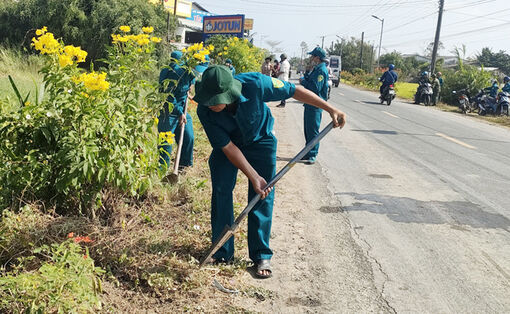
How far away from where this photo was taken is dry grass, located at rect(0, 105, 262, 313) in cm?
302

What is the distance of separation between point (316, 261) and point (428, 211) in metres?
1.97

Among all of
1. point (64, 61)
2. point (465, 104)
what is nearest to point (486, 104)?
point (465, 104)

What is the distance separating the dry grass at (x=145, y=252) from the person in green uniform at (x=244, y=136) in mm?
295

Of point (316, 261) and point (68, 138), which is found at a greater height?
point (68, 138)

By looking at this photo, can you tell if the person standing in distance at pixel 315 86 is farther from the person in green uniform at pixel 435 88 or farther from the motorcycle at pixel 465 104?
the person in green uniform at pixel 435 88

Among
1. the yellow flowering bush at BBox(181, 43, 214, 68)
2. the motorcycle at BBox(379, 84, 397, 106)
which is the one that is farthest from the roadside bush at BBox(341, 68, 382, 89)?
the yellow flowering bush at BBox(181, 43, 214, 68)

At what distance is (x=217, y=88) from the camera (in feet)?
9.70

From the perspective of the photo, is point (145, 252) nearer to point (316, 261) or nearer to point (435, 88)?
point (316, 261)

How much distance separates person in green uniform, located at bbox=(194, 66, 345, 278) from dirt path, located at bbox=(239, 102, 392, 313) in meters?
0.29

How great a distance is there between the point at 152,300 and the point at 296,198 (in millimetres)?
2834

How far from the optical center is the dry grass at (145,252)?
9.90 ft

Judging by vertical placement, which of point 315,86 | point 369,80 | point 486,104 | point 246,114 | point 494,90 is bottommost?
point 246,114

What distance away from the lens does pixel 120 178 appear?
3266mm

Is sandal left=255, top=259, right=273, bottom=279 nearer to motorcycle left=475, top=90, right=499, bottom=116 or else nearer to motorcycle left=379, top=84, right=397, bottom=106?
motorcycle left=475, top=90, right=499, bottom=116
